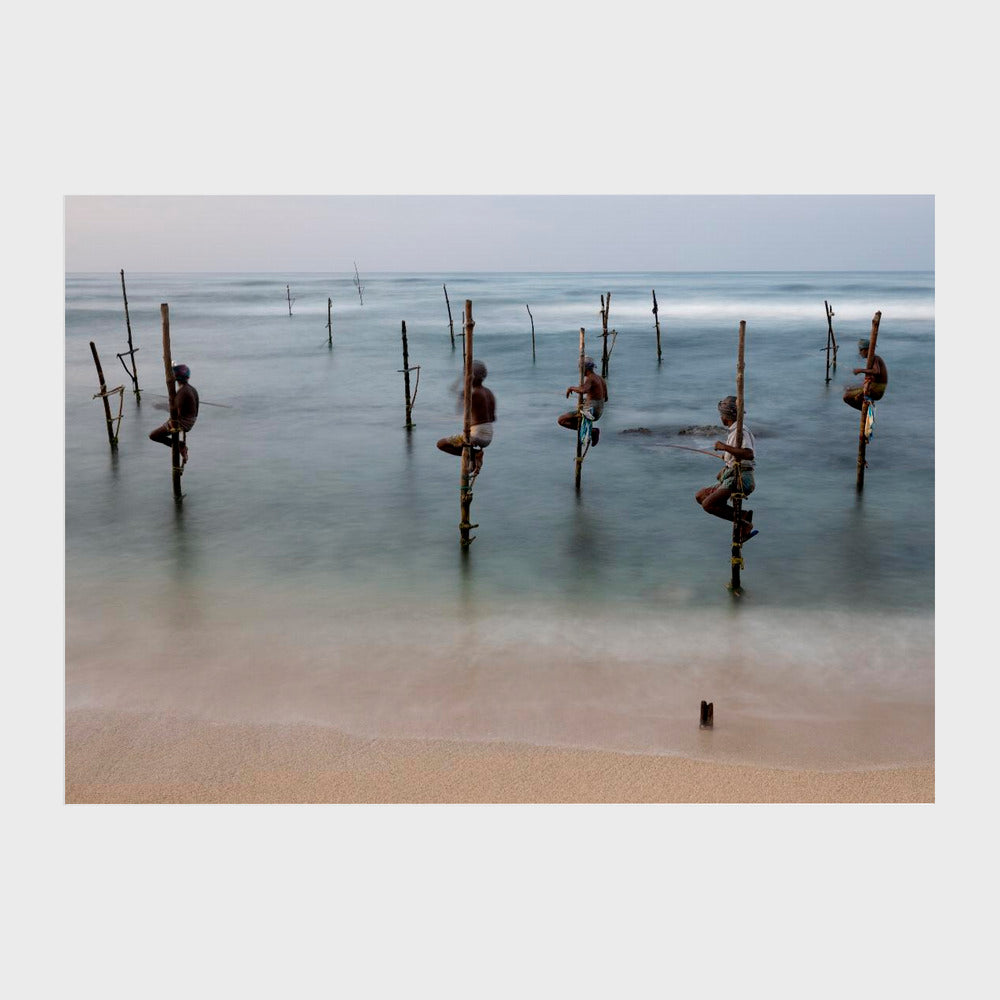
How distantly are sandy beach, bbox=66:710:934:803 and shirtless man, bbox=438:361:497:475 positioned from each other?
10.9ft

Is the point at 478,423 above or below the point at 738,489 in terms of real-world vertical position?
above

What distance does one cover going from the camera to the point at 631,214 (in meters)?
9.37

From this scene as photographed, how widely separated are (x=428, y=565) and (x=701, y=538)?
2433 mm

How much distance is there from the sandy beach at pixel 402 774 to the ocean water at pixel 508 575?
172mm

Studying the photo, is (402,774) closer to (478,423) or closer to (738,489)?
(738,489)

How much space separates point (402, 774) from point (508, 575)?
3032 millimetres

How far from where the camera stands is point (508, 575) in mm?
8281

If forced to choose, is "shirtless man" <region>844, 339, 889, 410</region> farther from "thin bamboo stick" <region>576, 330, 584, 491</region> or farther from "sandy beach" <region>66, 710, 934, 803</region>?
"sandy beach" <region>66, 710, 934, 803</region>

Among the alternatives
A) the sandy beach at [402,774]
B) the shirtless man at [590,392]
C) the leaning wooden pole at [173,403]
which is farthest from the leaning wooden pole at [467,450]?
the sandy beach at [402,774]

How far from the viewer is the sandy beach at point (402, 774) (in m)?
5.25

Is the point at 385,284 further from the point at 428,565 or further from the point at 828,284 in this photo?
the point at 428,565

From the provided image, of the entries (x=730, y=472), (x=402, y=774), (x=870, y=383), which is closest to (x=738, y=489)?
(x=730, y=472)

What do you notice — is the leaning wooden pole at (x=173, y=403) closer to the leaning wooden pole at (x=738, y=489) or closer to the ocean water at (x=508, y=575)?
the ocean water at (x=508, y=575)

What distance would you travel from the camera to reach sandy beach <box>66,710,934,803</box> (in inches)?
207
